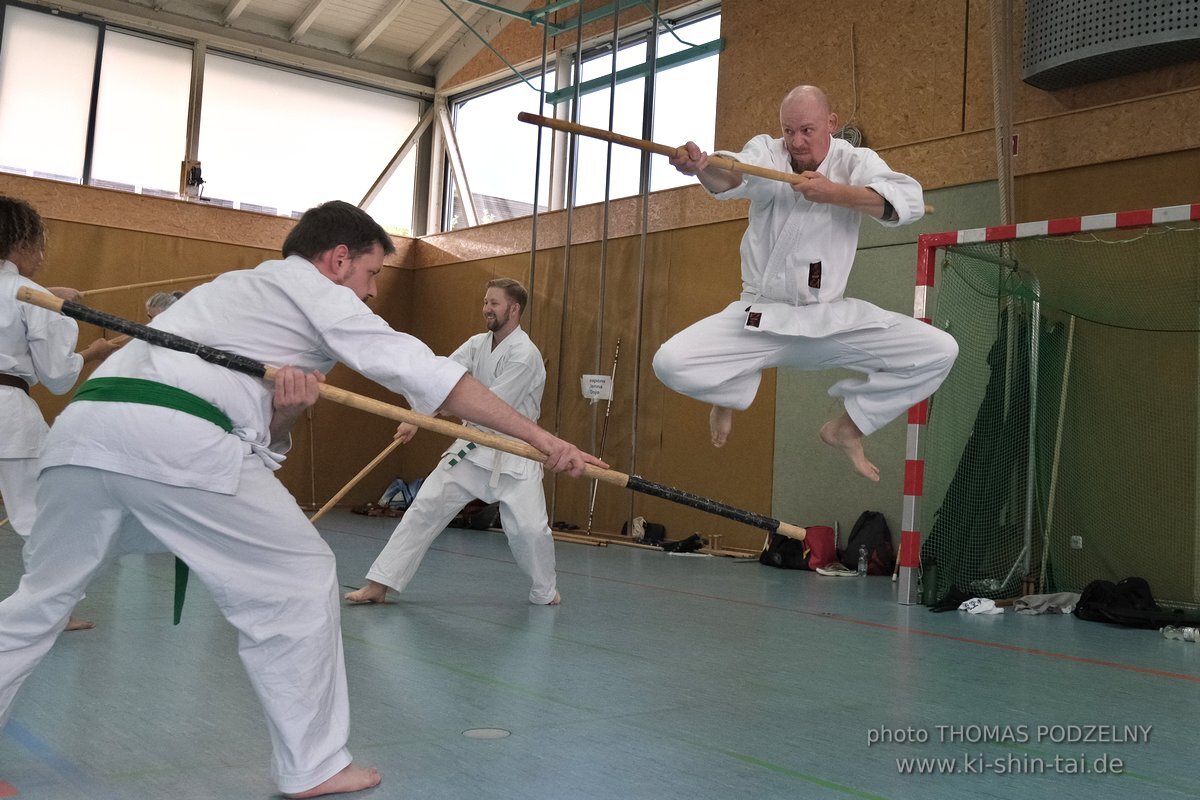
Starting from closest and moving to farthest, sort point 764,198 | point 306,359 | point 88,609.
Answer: point 306,359 < point 764,198 < point 88,609

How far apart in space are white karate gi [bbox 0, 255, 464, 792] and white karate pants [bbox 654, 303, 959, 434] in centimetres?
180

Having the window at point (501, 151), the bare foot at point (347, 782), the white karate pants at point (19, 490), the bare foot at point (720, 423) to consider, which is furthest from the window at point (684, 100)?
the bare foot at point (347, 782)

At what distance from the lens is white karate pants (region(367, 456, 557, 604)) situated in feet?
19.7

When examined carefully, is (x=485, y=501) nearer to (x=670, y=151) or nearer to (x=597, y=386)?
(x=670, y=151)

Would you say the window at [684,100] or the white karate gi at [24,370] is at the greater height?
the window at [684,100]

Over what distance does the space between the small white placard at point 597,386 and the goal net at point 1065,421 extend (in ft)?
13.3

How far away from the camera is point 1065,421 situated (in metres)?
7.71

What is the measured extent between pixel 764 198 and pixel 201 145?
1034 centimetres

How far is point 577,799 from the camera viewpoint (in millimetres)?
2740

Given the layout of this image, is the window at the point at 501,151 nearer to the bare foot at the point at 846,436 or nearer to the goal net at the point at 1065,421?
the goal net at the point at 1065,421

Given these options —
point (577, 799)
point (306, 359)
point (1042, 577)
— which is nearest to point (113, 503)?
point (306, 359)

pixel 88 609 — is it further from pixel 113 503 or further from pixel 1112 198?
pixel 1112 198

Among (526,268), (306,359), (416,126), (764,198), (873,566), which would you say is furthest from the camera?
(416,126)

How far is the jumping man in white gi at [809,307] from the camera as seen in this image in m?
4.43
